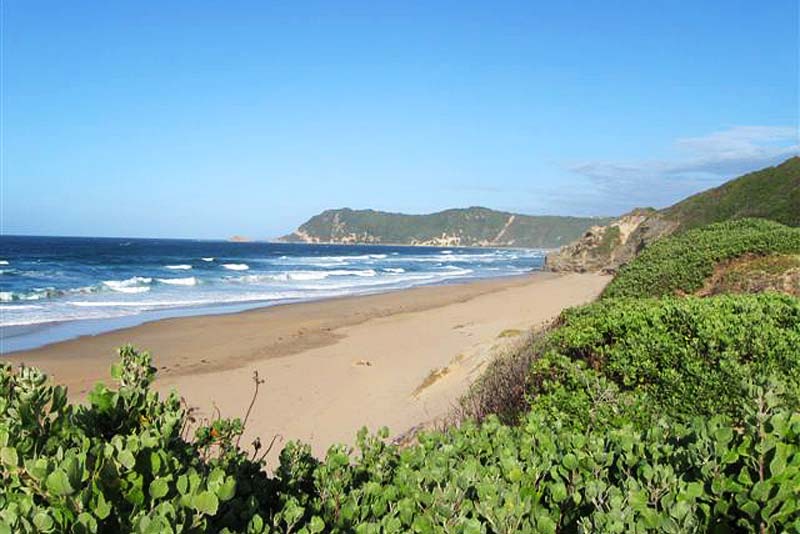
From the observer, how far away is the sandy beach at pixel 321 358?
358 inches

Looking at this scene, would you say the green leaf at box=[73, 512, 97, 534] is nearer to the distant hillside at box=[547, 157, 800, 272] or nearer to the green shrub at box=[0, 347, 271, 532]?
the green shrub at box=[0, 347, 271, 532]

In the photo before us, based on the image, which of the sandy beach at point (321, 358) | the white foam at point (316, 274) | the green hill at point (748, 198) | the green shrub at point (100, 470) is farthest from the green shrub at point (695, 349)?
the white foam at point (316, 274)

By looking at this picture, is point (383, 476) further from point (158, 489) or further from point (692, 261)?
point (692, 261)

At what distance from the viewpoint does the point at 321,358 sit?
14367 mm

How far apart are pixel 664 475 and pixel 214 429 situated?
1.94 metres

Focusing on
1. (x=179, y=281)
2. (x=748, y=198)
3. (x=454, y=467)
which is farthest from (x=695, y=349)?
(x=179, y=281)

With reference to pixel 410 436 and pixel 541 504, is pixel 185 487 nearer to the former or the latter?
pixel 541 504

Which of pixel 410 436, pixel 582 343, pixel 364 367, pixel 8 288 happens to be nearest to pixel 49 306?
pixel 8 288

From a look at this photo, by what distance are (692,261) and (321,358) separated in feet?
27.9

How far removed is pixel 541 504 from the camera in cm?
238

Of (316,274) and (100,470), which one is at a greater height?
(100,470)

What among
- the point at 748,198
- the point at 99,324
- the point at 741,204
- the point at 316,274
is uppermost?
the point at 748,198

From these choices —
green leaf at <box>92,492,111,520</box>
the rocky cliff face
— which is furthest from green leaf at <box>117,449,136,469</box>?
the rocky cliff face

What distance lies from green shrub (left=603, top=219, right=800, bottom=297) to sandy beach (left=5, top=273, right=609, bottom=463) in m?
2.40
